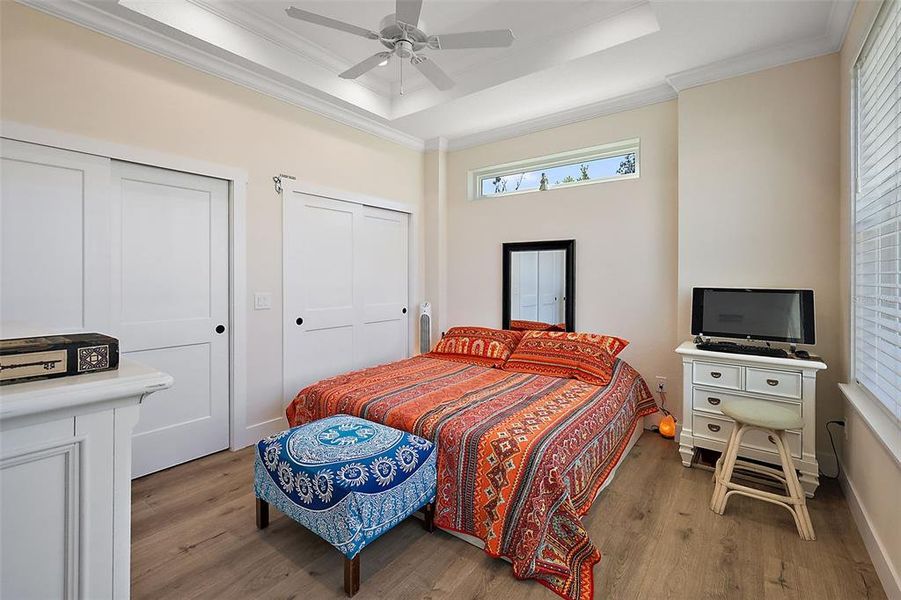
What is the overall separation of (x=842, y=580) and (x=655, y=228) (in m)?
2.47

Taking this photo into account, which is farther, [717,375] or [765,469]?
[717,375]

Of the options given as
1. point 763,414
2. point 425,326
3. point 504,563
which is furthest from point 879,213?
point 425,326

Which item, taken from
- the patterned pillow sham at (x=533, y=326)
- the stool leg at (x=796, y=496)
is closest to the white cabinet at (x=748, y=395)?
the stool leg at (x=796, y=496)

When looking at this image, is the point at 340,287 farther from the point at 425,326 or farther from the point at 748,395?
the point at 748,395

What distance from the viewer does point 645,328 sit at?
3576 mm

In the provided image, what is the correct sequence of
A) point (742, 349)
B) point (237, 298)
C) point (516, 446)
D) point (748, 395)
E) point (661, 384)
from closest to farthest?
point (516, 446) < point (748, 395) < point (742, 349) < point (237, 298) < point (661, 384)

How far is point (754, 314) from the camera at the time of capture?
283cm

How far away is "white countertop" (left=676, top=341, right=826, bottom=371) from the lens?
2451mm

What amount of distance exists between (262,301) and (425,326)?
180 cm

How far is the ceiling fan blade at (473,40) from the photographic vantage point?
7.28ft

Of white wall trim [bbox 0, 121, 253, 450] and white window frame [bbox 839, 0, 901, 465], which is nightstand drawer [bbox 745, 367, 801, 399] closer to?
white window frame [bbox 839, 0, 901, 465]

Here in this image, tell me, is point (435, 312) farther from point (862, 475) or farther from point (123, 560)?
point (123, 560)

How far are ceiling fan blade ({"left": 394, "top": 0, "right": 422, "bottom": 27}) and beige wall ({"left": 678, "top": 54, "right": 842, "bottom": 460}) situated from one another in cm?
220

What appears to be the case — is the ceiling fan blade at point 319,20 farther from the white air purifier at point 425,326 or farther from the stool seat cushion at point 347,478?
the white air purifier at point 425,326
